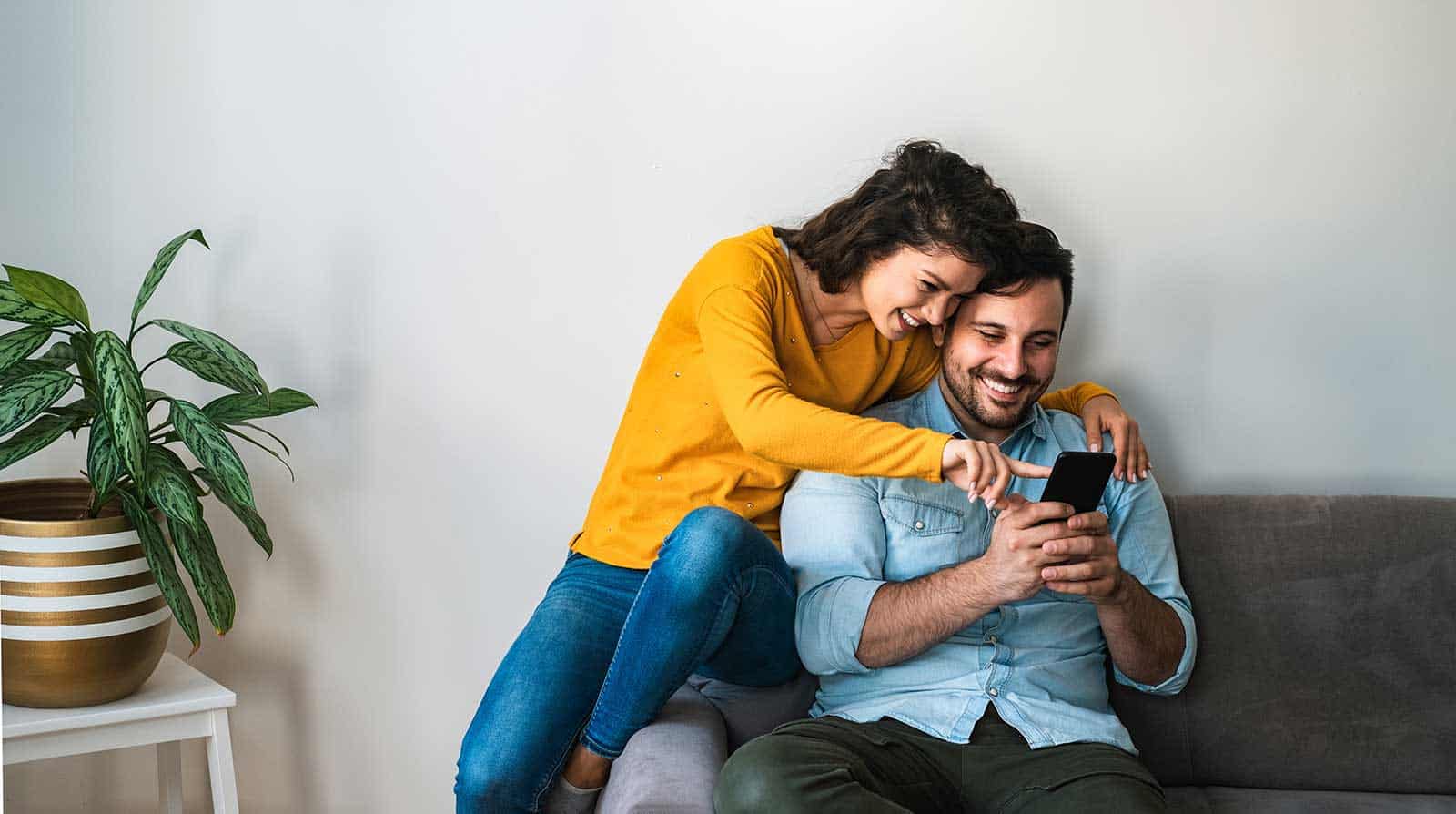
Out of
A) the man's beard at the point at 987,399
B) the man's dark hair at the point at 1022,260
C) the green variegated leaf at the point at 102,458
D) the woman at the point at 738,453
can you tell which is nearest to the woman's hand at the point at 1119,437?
the woman at the point at 738,453

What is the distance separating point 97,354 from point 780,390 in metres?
0.96

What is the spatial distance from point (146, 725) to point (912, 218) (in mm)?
1369

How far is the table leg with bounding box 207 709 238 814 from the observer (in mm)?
1833

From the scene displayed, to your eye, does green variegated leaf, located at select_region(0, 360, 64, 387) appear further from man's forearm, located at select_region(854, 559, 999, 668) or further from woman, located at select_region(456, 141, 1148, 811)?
man's forearm, located at select_region(854, 559, 999, 668)

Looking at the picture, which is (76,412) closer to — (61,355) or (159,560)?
(61,355)

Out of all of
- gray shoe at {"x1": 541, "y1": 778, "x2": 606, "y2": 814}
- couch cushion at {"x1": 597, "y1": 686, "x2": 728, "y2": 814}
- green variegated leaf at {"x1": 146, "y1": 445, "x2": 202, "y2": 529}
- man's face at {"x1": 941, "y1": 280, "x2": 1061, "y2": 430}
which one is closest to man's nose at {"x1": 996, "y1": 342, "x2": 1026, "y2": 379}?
man's face at {"x1": 941, "y1": 280, "x2": 1061, "y2": 430}

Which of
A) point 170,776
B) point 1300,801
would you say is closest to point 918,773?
point 1300,801

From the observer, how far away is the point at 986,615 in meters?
1.72

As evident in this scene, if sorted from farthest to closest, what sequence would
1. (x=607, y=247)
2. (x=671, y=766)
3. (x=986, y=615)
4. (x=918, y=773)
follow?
(x=607, y=247) < (x=986, y=615) < (x=918, y=773) < (x=671, y=766)

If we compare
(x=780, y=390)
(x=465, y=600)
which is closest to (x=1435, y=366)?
(x=780, y=390)

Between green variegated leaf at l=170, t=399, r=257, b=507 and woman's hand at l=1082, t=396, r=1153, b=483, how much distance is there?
51.3 inches

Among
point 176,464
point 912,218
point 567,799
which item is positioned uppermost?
point 912,218

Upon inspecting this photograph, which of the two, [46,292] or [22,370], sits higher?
[46,292]

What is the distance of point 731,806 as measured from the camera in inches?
56.1
